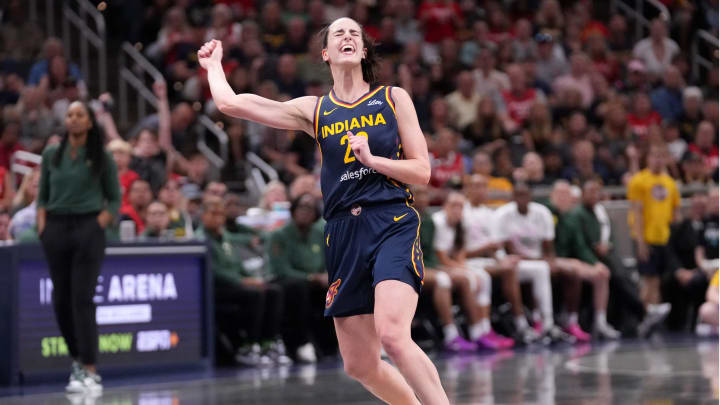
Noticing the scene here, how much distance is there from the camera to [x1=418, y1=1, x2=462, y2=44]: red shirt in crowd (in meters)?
16.6

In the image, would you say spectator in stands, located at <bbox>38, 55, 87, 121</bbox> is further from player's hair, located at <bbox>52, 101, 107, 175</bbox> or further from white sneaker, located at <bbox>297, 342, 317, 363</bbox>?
player's hair, located at <bbox>52, 101, 107, 175</bbox>

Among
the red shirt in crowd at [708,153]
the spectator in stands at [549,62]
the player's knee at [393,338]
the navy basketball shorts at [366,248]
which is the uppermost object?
the spectator in stands at [549,62]

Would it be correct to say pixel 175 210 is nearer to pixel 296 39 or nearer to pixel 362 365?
pixel 296 39

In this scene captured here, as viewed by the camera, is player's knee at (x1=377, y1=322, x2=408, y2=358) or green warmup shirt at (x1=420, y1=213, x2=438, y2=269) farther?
green warmup shirt at (x1=420, y1=213, x2=438, y2=269)

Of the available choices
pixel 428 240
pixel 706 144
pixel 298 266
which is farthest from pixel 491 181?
pixel 706 144

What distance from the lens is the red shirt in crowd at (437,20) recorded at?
16.6 metres

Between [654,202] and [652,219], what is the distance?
20 centimetres

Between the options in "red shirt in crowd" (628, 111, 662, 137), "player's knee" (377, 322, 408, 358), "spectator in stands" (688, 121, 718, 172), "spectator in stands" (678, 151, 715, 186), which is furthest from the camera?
"red shirt in crowd" (628, 111, 662, 137)

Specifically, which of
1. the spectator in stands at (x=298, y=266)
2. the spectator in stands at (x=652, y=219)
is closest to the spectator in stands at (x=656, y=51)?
the spectator in stands at (x=652, y=219)

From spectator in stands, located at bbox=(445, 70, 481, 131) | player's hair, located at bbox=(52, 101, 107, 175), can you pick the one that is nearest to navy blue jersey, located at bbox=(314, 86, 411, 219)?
player's hair, located at bbox=(52, 101, 107, 175)

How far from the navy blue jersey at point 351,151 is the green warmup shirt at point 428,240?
6267mm

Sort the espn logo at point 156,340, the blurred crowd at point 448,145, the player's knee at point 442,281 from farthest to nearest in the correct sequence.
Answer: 1. the player's knee at point 442,281
2. the blurred crowd at point 448,145
3. the espn logo at point 156,340

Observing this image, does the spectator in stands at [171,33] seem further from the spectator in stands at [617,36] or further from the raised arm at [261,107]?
the raised arm at [261,107]

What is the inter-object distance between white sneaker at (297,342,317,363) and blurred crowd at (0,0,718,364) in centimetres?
3
